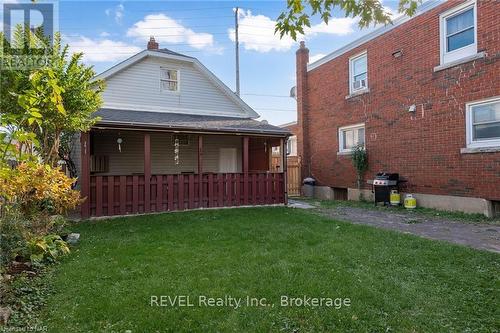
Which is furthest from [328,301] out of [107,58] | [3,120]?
[107,58]

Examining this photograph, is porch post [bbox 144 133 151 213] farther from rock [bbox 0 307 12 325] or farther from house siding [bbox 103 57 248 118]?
rock [bbox 0 307 12 325]

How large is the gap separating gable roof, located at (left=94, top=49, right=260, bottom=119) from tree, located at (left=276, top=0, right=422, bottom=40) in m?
9.89

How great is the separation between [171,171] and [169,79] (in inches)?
138

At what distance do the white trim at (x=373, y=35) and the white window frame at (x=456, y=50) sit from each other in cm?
47

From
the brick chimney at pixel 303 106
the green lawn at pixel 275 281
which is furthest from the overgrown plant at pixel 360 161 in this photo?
the green lawn at pixel 275 281

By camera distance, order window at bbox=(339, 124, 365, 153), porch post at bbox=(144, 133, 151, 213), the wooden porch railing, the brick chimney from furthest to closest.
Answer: the brick chimney → window at bbox=(339, 124, 365, 153) → porch post at bbox=(144, 133, 151, 213) → the wooden porch railing

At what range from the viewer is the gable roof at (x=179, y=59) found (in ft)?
39.1

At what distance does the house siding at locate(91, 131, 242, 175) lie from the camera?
12.2 metres

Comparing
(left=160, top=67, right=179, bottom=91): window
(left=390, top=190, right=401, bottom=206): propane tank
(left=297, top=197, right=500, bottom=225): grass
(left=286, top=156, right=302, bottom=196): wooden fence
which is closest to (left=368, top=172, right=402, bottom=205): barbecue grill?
(left=390, top=190, right=401, bottom=206): propane tank

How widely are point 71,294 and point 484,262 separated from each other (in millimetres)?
5304

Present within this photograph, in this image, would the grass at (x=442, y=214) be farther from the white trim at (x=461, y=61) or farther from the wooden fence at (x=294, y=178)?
the wooden fence at (x=294, y=178)

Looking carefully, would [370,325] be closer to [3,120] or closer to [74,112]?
[3,120]

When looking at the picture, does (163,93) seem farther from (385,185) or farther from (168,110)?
(385,185)

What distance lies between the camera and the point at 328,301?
358cm
